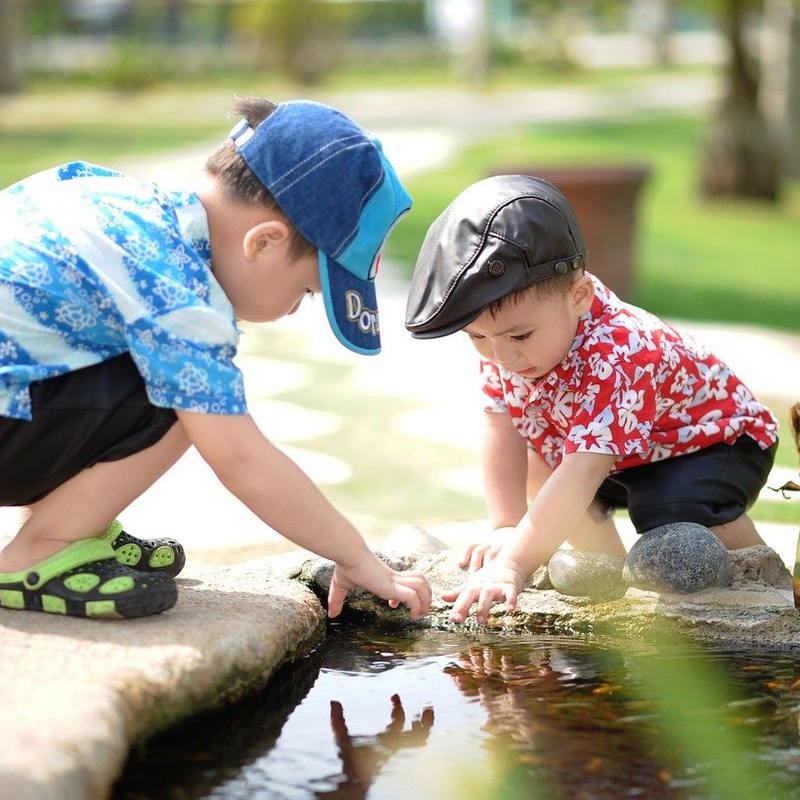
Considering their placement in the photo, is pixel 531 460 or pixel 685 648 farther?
pixel 531 460

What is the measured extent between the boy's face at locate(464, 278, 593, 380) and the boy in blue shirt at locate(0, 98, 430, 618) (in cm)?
30

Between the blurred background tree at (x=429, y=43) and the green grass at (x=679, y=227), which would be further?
the blurred background tree at (x=429, y=43)

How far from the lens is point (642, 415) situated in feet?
8.38

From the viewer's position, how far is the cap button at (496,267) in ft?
7.93

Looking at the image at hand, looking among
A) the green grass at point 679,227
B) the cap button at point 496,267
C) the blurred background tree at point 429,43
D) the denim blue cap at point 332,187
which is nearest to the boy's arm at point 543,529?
the cap button at point 496,267

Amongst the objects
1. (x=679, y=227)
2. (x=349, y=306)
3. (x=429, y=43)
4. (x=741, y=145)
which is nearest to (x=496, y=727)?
(x=349, y=306)

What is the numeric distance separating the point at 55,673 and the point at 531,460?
1.28 meters

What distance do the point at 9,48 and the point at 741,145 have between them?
52.4ft

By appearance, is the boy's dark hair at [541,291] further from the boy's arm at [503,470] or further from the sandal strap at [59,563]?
the sandal strap at [59,563]

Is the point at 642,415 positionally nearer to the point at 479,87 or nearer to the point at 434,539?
the point at 434,539

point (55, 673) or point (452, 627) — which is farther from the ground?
point (55, 673)

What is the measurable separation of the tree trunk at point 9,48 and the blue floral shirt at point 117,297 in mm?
22159

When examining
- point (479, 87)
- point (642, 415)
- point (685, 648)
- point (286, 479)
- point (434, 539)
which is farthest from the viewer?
point (479, 87)

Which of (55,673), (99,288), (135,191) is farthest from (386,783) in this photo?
(135,191)
